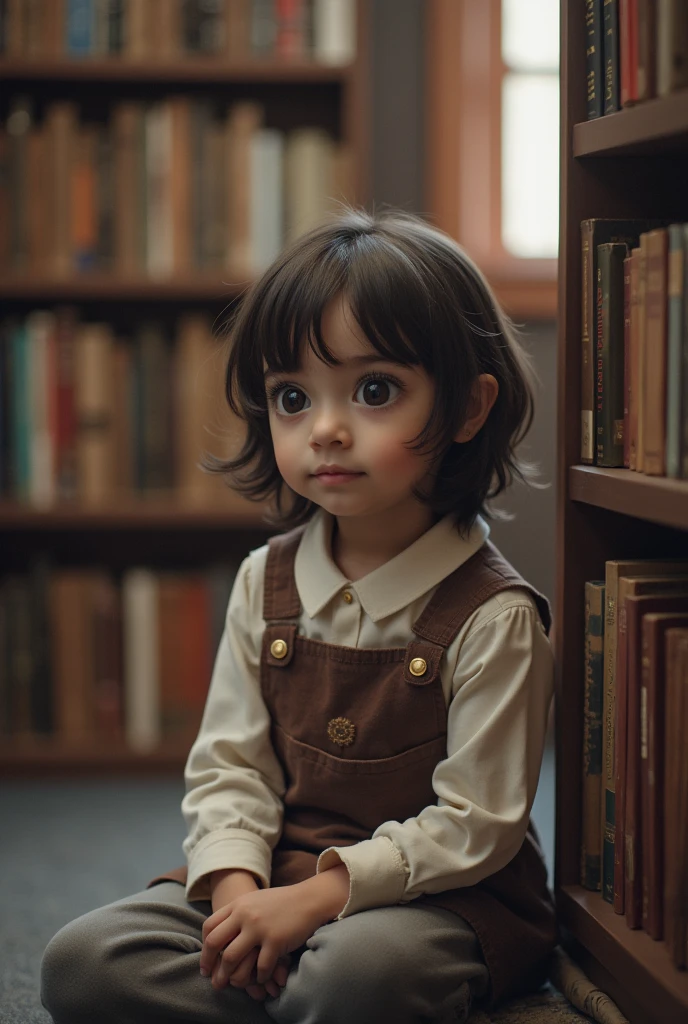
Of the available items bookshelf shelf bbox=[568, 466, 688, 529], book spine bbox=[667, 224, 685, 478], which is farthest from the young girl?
book spine bbox=[667, 224, 685, 478]

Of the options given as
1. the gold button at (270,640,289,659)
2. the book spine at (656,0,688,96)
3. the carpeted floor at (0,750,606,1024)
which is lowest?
the carpeted floor at (0,750,606,1024)

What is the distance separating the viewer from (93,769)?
79.2 inches

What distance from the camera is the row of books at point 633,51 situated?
0.86 m

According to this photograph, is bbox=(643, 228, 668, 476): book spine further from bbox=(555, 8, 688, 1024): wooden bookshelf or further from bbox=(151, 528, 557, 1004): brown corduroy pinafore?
bbox=(151, 528, 557, 1004): brown corduroy pinafore

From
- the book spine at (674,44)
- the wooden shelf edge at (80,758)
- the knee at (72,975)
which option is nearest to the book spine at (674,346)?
the book spine at (674,44)

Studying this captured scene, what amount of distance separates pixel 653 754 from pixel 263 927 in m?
0.33

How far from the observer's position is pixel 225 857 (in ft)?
3.42

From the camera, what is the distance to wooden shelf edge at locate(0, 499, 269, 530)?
1960mm

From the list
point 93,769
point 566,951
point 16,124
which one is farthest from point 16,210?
point 566,951

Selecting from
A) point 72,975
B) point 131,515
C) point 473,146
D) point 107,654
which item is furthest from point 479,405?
point 473,146

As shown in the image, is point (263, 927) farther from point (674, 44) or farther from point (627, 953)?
point (674, 44)

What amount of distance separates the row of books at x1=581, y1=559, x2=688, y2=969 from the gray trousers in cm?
14

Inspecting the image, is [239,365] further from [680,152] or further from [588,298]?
[680,152]

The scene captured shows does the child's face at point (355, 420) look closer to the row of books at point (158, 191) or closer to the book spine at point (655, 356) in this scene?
the book spine at point (655, 356)
